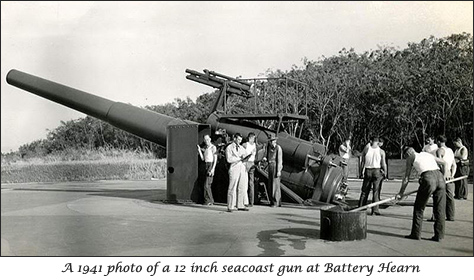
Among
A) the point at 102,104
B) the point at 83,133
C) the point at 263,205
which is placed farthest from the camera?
the point at 83,133

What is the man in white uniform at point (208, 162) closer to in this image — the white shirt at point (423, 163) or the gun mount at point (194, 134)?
the gun mount at point (194, 134)

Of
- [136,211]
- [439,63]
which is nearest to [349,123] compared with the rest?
[439,63]

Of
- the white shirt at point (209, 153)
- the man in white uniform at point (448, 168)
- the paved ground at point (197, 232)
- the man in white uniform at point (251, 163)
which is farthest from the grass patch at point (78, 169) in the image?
the man in white uniform at point (448, 168)

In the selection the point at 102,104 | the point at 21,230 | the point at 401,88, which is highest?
the point at 401,88

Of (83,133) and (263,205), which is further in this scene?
(83,133)

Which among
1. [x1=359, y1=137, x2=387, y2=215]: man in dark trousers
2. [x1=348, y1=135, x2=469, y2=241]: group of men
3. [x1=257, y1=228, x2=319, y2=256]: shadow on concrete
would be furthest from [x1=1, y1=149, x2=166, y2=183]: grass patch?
[x1=257, y1=228, x2=319, y2=256]: shadow on concrete

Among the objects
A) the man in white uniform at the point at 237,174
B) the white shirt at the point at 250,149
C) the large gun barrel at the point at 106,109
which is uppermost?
the large gun barrel at the point at 106,109

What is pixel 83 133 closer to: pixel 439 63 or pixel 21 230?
pixel 439 63

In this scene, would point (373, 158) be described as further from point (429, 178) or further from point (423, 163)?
point (429, 178)
